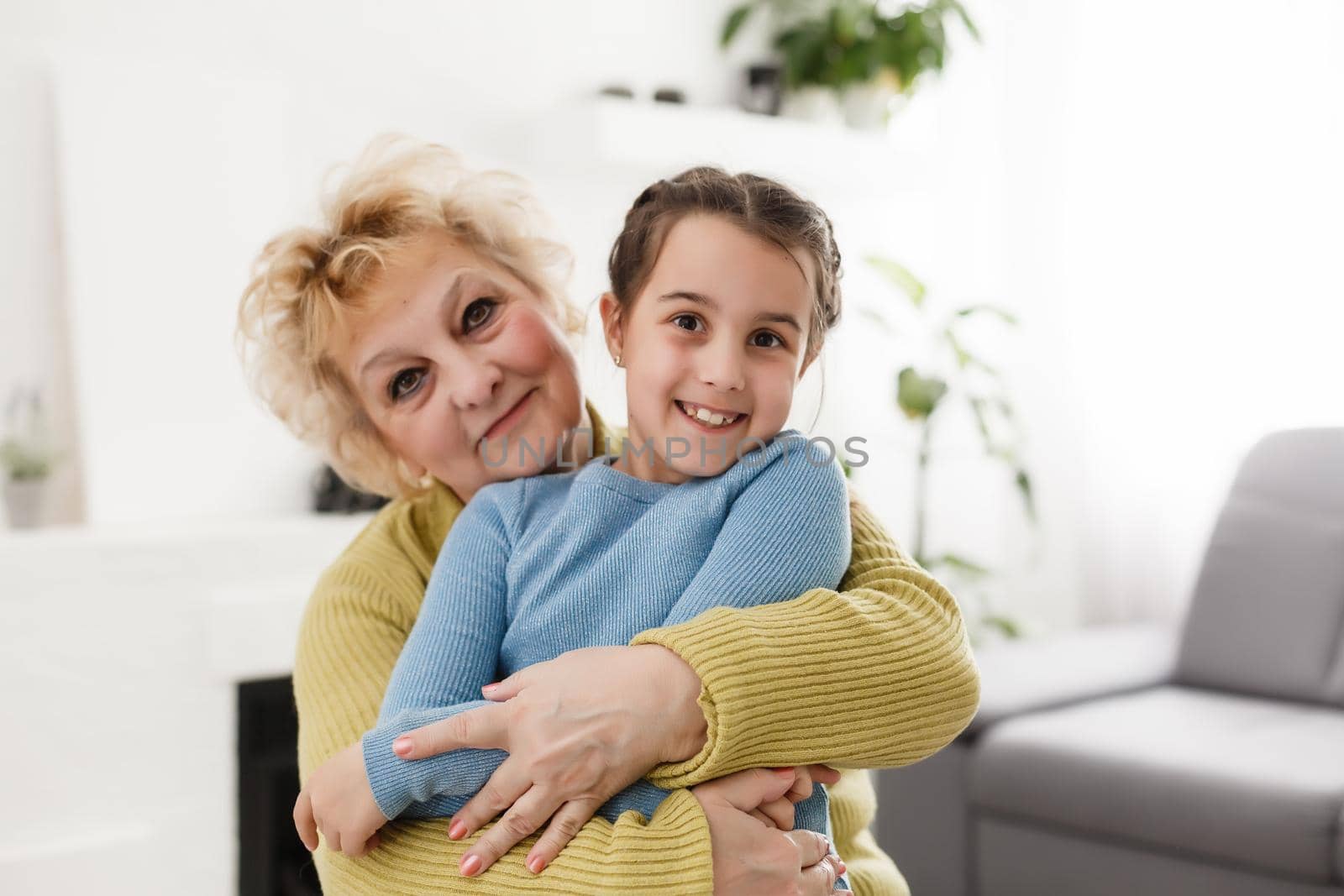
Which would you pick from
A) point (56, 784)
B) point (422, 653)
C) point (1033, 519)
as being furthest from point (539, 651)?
point (1033, 519)

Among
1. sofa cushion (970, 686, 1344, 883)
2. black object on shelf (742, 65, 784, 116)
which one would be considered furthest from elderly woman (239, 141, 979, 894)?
black object on shelf (742, 65, 784, 116)

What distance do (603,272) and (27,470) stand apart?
5.16 feet

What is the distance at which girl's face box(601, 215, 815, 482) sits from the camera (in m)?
1.16

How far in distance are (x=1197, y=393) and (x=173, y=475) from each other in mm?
3108

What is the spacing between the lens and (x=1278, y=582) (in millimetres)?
3002

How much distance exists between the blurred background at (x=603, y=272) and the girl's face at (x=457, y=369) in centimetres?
13

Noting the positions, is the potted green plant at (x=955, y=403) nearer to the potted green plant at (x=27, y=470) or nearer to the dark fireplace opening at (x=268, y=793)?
the dark fireplace opening at (x=268, y=793)

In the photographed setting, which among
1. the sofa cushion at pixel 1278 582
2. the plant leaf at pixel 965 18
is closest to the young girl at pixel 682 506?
the sofa cushion at pixel 1278 582

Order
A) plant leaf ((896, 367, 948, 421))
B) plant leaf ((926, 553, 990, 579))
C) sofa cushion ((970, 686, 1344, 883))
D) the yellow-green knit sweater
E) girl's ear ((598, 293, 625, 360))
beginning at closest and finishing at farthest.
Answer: the yellow-green knit sweater → girl's ear ((598, 293, 625, 360)) → sofa cushion ((970, 686, 1344, 883)) → plant leaf ((896, 367, 948, 421)) → plant leaf ((926, 553, 990, 579))

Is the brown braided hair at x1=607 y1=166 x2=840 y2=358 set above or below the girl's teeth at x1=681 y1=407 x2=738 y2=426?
above

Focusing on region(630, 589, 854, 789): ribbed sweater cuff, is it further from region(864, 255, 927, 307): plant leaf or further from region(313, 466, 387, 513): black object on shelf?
region(864, 255, 927, 307): plant leaf

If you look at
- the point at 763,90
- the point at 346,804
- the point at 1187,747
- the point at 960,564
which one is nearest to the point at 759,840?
the point at 346,804

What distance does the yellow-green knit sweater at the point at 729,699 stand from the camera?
1.01 metres

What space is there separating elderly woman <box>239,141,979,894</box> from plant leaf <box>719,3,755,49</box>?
8.51ft
